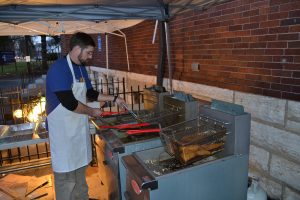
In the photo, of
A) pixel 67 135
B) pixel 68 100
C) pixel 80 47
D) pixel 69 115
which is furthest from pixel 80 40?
pixel 67 135

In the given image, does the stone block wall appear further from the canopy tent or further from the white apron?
the white apron

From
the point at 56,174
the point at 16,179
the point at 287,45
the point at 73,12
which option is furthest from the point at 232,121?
the point at 16,179

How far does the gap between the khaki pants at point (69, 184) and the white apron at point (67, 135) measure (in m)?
0.14

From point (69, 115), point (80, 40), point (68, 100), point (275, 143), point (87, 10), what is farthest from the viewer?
point (87, 10)

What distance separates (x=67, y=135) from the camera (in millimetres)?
3102

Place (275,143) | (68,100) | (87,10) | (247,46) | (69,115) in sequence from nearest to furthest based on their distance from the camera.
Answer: (68,100) < (69,115) < (275,143) < (247,46) < (87,10)

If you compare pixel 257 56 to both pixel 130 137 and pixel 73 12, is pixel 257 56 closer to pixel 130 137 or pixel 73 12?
pixel 130 137

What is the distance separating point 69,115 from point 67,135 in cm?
26

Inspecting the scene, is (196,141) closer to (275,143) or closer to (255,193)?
(255,193)

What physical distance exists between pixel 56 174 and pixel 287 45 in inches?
131

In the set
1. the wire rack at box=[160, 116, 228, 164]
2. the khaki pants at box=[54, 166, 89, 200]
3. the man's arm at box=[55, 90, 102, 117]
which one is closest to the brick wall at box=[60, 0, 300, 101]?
the wire rack at box=[160, 116, 228, 164]

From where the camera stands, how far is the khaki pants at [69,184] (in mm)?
3239

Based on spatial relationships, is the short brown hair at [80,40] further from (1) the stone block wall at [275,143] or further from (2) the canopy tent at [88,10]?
(1) the stone block wall at [275,143]

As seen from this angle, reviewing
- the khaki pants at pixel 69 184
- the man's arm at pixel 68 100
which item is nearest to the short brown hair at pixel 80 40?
the man's arm at pixel 68 100
